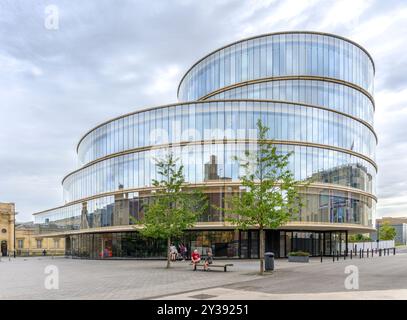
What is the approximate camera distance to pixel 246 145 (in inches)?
1721

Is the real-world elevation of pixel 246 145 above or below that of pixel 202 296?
above

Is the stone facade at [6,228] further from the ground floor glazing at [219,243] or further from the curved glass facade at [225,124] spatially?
the curved glass facade at [225,124]

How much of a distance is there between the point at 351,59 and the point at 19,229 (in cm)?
9004

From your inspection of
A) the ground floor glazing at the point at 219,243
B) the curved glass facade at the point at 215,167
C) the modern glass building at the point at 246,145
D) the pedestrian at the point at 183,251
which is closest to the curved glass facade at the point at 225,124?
the modern glass building at the point at 246,145

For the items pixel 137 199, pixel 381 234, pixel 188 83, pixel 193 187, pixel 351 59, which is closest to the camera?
pixel 193 187

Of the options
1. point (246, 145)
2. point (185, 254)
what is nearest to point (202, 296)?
point (185, 254)

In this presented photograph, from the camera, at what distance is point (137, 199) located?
46.1 meters

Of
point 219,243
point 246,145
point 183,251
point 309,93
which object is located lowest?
point 183,251

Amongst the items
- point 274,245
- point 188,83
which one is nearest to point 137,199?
point 274,245

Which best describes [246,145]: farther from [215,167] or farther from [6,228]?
[6,228]

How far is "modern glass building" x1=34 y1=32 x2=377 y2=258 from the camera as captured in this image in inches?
1729

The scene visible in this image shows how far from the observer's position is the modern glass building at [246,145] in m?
43.9

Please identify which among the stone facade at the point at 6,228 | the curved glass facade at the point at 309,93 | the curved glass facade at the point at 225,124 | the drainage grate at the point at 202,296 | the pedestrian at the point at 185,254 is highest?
the curved glass facade at the point at 309,93
